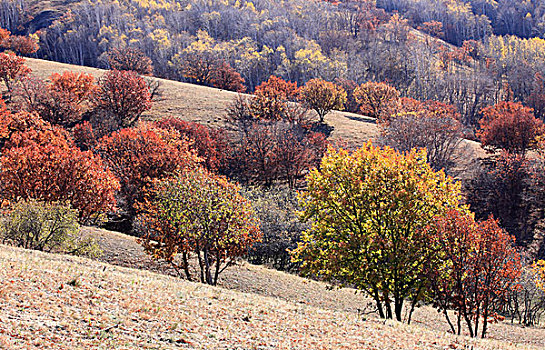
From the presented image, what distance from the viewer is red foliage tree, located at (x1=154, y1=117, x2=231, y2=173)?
62984 mm

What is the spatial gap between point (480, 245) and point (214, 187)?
48.1 feet

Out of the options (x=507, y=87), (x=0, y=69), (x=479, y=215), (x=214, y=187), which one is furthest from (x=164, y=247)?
(x=507, y=87)

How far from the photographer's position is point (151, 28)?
182625mm

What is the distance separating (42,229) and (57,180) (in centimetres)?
1304

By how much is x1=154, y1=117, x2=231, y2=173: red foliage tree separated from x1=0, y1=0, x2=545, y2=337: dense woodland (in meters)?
0.25

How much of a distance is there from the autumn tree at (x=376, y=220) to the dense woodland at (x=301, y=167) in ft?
0.29

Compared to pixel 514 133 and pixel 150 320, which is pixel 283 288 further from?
pixel 514 133

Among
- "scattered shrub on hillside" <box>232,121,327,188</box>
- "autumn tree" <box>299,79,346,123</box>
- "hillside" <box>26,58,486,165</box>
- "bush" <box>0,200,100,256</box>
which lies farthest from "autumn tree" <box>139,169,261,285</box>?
"autumn tree" <box>299,79,346,123</box>

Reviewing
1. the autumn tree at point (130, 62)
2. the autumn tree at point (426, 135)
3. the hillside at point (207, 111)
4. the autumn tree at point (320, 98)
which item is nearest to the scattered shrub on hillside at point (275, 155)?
the hillside at point (207, 111)

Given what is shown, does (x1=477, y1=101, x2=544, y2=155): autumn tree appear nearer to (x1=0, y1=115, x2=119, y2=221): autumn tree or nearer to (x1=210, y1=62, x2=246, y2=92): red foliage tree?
(x1=0, y1=115, x2=119, y2=221): autumn tree

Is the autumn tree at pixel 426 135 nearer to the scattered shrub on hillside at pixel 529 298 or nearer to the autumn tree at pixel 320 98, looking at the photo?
the autumn tree at pixel 320 98

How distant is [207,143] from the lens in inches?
2522

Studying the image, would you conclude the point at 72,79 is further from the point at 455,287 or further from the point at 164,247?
the point at 455,287

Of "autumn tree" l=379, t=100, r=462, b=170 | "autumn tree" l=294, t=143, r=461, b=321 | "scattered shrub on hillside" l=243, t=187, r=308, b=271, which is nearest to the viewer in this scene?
"autumn tree" l=294, t=143, r=461, b=321
